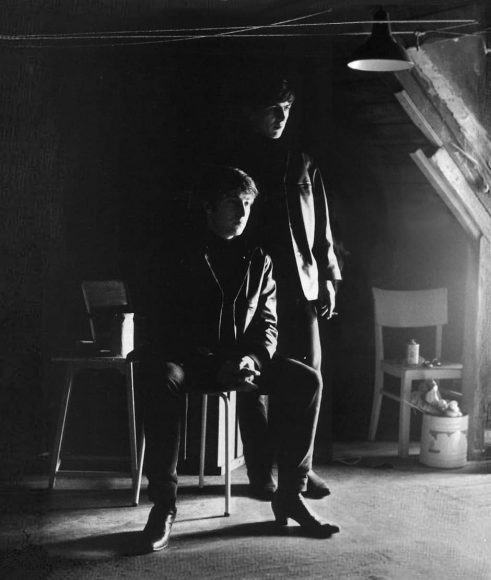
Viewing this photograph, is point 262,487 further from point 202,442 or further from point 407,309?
point 407,309

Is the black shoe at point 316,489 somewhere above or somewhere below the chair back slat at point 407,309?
below

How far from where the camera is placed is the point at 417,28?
372 centimetres

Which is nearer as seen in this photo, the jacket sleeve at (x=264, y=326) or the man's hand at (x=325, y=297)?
the jacket sleeve at (x=264, y=326)

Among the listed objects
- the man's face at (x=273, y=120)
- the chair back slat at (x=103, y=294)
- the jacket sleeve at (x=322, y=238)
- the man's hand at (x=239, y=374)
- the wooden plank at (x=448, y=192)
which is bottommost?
the man's hand at (x=239, y=374)

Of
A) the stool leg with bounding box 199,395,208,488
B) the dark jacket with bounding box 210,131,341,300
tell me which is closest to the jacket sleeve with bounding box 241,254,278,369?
the dark jacket with bounding box 210,131,341,300

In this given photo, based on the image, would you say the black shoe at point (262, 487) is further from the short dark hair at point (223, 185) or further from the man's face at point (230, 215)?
the short dark hair at point (223, 185)

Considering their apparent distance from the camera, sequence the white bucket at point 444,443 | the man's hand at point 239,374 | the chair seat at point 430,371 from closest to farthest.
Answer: the man's hand at point 239,374 → the white bucket at point 444,443 → the chair seat at point 430,371

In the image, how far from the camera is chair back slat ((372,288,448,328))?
15.7ft

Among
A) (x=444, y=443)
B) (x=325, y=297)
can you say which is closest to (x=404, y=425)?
(x=444, y=443)

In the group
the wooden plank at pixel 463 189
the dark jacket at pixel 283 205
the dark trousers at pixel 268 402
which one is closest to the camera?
the dark jacket at pixel 283 205

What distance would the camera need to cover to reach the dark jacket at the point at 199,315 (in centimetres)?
348

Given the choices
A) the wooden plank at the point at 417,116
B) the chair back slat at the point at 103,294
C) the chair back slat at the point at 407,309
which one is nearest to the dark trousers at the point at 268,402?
the chair back slat at the point at 103,294

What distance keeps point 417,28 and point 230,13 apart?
93 centimetres

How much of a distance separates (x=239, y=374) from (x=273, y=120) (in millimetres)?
1186
